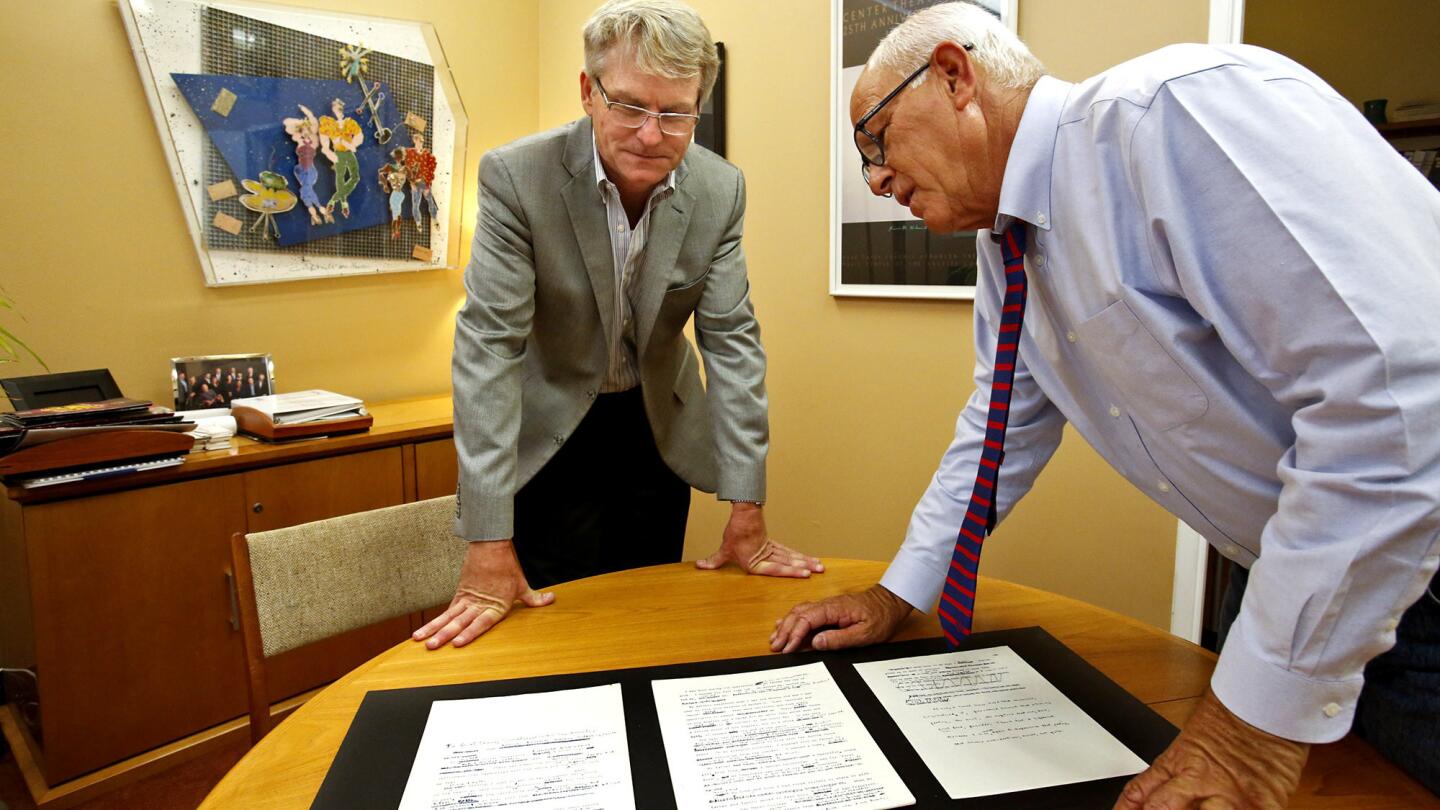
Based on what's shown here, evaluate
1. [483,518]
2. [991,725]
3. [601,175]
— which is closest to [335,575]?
[483,518]

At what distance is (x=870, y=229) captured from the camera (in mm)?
2602

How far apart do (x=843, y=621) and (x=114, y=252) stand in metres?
2.57

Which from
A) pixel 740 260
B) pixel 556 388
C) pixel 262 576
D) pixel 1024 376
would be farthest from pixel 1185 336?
pixel 262 576

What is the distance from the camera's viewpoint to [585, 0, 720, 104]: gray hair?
1.41 m

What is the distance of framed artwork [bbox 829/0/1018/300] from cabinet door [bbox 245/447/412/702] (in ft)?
5.10

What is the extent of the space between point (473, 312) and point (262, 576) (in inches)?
21.8

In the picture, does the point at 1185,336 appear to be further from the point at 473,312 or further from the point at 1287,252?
the point at 473,312

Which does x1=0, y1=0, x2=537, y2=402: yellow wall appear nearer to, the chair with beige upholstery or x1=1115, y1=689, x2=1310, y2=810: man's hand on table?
the chair with beige upholstery

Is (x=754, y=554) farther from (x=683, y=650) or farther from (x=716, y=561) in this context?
(x=683, y=650)

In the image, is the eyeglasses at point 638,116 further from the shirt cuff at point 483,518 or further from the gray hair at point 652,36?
the shirt cuff at point 483,518

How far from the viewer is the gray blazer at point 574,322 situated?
151 cm

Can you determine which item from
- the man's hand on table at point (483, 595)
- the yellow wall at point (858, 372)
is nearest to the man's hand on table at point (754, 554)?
the man's hand on table at point (483, 595)

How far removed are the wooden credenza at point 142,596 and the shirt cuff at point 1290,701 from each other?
2.41 meters

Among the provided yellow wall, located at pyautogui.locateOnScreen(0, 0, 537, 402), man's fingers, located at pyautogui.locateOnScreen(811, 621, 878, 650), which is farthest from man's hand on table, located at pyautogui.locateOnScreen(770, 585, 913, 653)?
yellow wall, located at pyautogui.locateOnScreen(0, 0, 537, 402)
